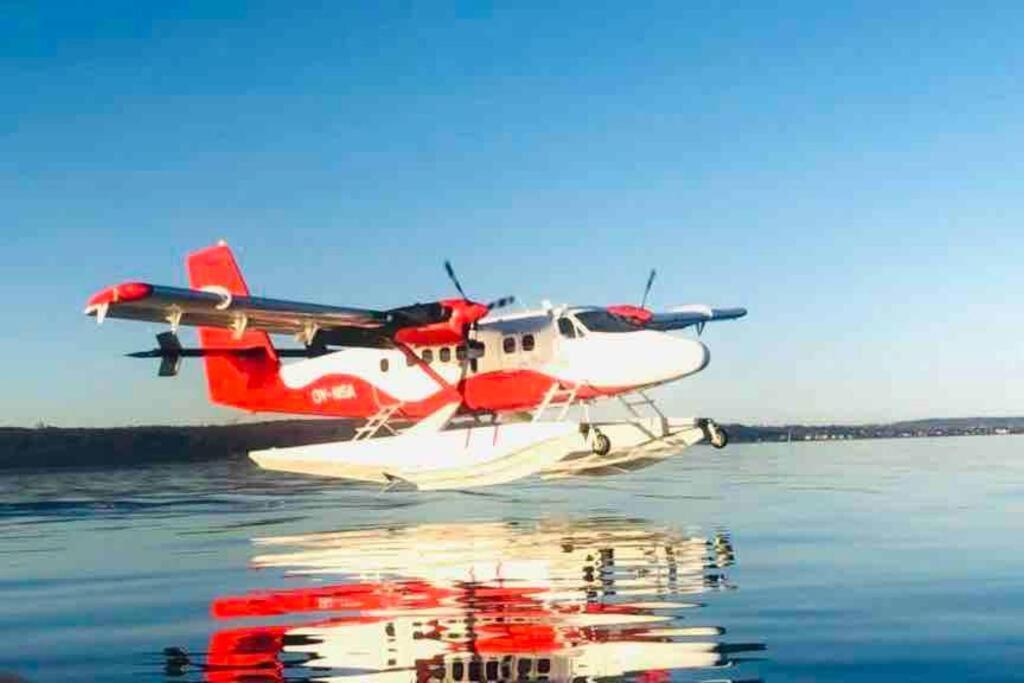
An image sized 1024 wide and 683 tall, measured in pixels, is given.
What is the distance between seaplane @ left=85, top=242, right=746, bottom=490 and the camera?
27312 millimetres

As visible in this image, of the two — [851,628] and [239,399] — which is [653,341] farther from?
[851,628]

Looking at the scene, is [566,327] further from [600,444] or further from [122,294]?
[122,294]

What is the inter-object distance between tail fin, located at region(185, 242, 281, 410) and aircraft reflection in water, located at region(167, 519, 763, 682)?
15.1 m

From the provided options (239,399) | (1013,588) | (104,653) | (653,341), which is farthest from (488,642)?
(239,399)

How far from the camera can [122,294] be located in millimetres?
23656

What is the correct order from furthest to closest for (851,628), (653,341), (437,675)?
(653,341) < (851,628) < (437,675)

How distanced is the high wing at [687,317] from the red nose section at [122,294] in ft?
53.1

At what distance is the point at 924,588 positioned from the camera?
13469 millimetres

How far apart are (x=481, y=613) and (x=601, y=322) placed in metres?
18.0

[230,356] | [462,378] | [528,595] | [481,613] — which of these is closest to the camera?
[481,613]

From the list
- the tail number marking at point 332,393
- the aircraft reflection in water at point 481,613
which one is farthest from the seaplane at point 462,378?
the aircraft reflection in water at point 481,613

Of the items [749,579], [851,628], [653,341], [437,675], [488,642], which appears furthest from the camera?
[653,341]

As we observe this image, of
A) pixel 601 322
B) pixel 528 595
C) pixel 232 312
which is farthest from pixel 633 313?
pixel 528 595

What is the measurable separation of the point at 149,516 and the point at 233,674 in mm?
20856
